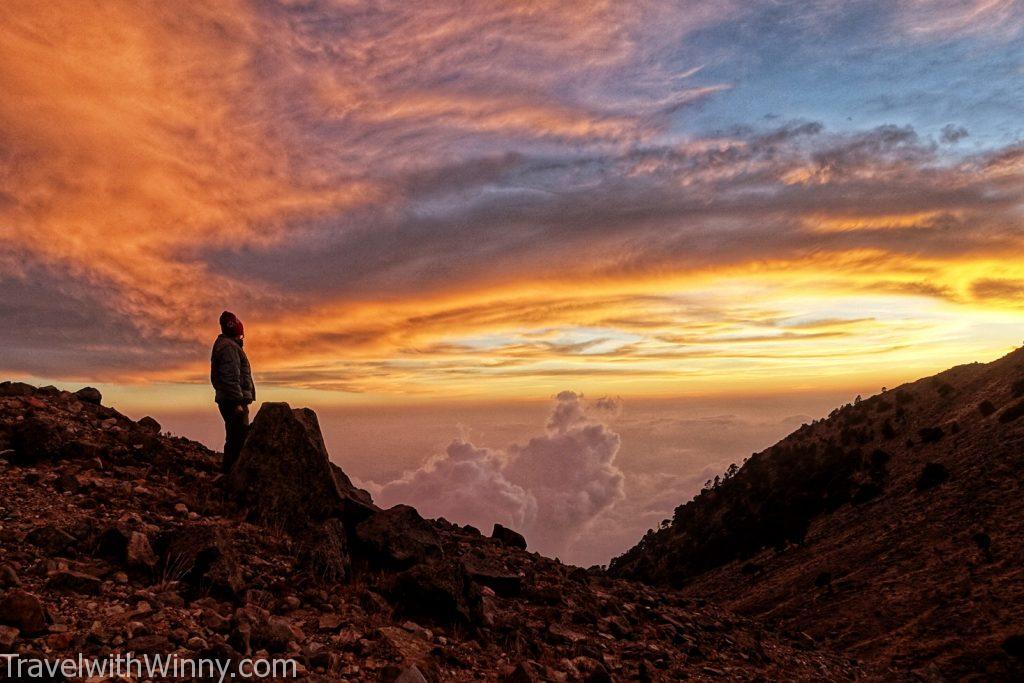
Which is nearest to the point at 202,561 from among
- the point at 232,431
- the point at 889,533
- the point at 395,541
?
the point at 395,541

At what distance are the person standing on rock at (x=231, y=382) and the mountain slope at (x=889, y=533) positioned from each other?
20.6 meters

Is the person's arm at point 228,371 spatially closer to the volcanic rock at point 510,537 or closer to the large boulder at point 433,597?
Answer: the large boulder at point 433,597

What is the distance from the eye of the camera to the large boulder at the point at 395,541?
12.9 m

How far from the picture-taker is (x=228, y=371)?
1446 cm

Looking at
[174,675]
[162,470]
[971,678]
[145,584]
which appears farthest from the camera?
[971,678]

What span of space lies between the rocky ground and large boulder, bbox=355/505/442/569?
0.04 meters

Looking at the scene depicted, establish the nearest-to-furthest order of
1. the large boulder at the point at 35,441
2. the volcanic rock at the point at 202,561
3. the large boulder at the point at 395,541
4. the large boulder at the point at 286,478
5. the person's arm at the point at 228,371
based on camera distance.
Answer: the volcanic rock at the point at 202,561 < the large boulder at the point at 35,441 < the large boulder at the point at 395,541 < the large boulder at the point at 286,478 < the person's arm at the point at 228,371

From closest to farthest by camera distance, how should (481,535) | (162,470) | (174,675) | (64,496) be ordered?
1. (174,675)
2. (64,496)
3. (162,470)
4. (481,535)

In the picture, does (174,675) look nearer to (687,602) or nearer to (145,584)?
(145,584)

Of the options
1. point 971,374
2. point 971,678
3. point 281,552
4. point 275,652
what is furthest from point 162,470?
point 971,374

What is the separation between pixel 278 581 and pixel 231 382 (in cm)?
584

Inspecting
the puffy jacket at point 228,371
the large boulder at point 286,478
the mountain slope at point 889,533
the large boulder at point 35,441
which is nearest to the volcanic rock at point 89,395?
the large boulder at point 35,441

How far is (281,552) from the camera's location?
38.1ft

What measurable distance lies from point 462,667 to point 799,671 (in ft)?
35.0
